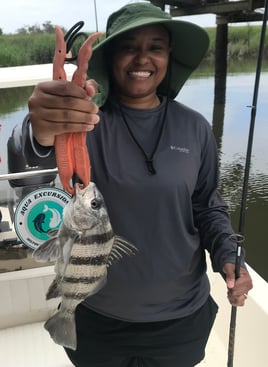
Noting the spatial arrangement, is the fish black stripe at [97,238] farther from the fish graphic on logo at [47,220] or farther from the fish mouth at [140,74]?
the fish graphic on logo at [47,220]

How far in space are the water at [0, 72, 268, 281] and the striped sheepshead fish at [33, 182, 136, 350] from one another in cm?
135

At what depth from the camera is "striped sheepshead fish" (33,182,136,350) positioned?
105 centimetres

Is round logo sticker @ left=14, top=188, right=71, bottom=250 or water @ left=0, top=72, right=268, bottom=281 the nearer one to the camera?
round logo sticker @ left=14, top=188, right=71, bottom=250

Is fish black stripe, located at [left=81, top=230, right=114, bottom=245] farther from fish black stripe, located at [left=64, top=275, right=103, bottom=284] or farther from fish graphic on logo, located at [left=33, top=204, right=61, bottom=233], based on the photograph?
fish graphic on logo, located at [left=33, top=204, right=61, bottom=233]

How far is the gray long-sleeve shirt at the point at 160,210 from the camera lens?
1.31 metres

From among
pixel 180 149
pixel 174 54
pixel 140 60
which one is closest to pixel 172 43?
pixel 174 54

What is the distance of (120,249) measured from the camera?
1.25m

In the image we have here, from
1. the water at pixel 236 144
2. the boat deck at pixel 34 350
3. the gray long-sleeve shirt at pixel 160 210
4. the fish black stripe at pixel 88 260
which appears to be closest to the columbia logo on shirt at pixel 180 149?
the gray long-sleeve shirt at pixel 160 210

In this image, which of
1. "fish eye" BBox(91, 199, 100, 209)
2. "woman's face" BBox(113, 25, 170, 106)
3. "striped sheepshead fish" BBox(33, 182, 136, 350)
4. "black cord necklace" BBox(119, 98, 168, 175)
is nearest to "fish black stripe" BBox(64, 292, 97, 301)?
"striped sheepshead fish" BBox(33, 182, 136, 350)

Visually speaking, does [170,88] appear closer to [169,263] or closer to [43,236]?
[169,263]

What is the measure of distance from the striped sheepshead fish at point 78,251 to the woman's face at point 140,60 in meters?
0.46

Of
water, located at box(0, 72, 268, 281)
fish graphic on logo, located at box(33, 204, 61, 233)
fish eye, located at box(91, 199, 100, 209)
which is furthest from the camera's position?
water, located at box(0, 72, 268, 281)

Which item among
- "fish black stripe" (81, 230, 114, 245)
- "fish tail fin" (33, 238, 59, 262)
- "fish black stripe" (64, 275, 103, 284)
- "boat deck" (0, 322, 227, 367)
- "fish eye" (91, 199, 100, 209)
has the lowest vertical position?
"boat deck" (0, 322, 227, 367)

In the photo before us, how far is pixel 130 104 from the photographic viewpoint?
1433mm
